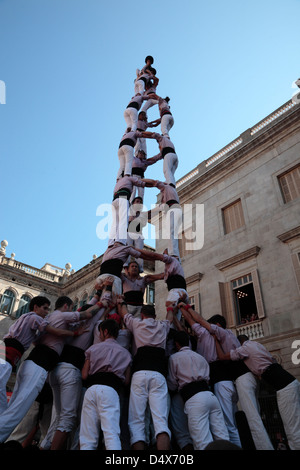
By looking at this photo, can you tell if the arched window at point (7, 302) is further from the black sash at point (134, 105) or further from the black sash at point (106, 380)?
the black sash at point (106, 380)

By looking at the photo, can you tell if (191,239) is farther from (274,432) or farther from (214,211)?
(274,432)

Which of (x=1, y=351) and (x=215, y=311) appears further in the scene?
(x=215, y=311)

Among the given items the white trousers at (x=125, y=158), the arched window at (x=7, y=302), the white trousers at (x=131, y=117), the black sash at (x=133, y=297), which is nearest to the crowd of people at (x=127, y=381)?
the black sash at (x=133, y=297)

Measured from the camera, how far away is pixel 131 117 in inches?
379

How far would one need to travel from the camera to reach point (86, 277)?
29.9m

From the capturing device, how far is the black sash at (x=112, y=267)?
659 cm

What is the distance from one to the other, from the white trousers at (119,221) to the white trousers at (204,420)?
3.53 m

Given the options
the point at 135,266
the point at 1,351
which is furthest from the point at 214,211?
the point at 1,351

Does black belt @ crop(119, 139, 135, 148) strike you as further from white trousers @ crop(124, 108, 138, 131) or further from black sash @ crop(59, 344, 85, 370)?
black sash @ crop(59, 344, 85, 370)

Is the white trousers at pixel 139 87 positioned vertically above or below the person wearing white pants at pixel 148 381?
above
